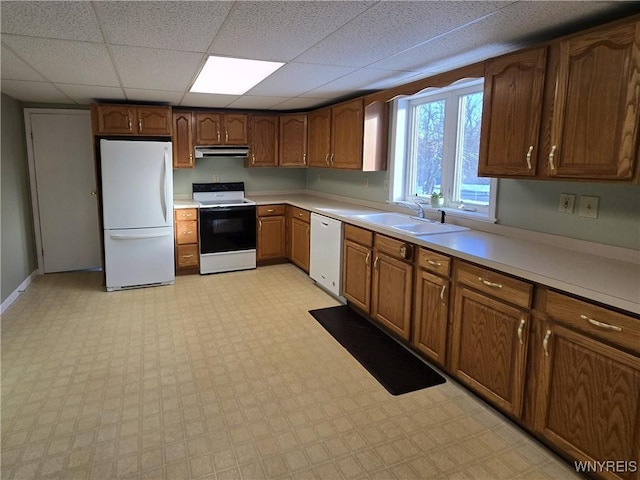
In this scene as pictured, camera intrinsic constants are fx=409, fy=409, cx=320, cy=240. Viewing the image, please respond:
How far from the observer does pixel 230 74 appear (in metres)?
3.22

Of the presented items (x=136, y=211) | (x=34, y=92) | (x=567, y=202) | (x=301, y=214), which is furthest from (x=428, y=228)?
(x=34, y=92)

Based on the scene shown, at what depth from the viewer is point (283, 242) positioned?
5.46 m

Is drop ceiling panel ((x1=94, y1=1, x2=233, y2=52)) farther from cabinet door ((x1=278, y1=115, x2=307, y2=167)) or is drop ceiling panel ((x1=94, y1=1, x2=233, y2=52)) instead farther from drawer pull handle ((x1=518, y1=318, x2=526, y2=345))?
cabinet door ((x1=278, y1=115, x2=307, y2=167))

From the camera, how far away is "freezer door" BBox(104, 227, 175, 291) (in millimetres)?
4371

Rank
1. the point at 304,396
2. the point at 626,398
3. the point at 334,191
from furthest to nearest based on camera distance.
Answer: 1. the point at 334,191
2. the point at 304,396
3. the point at 626,398

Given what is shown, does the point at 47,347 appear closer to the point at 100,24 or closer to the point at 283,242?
the point at 100,24

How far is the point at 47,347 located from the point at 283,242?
116 inches

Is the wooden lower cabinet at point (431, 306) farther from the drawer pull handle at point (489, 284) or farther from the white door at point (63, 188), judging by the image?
the white door at point (63, 188)

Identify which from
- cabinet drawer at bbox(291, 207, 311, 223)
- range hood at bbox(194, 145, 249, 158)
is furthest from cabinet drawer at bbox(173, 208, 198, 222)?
cabinet drawer at bbox(291, 207, 311, 223)

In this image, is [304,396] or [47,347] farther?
[47,347]

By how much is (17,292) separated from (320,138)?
3647 mm

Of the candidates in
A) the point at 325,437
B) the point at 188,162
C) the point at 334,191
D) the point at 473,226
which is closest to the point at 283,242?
the point at 334,191

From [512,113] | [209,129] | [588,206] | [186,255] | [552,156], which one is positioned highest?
[209,129]

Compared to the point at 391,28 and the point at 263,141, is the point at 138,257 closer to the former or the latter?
the point at 263,141
